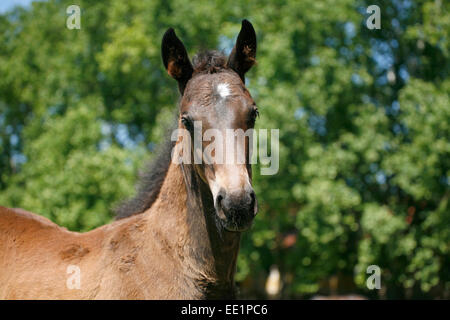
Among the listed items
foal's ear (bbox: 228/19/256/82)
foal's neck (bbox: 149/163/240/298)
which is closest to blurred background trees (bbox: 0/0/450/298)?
foal's ear (bbox: 228/19/256/82)

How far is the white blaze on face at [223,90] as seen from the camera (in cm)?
314

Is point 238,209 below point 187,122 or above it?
below

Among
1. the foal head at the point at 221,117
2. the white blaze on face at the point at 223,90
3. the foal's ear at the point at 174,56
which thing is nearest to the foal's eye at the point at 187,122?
the foal head at the point at 221,117

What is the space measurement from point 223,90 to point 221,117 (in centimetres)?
26

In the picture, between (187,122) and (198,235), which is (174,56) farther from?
(198,235)

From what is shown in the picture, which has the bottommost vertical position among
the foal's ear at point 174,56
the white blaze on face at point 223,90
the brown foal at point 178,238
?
the brown foal at point 178,238

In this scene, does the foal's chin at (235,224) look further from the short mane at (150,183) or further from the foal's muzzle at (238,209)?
the short mane at (150,183)

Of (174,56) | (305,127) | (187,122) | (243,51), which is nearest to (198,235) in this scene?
(187,122)

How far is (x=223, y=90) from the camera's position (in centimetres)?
317

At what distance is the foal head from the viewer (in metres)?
2.76

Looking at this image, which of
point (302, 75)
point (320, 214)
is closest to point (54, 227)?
point (320, 214)

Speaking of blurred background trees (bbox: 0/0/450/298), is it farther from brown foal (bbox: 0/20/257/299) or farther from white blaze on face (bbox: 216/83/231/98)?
white blaze on face (bbox: 216/83/231/98)

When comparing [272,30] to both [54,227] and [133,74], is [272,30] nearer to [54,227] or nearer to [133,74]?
[133,74]

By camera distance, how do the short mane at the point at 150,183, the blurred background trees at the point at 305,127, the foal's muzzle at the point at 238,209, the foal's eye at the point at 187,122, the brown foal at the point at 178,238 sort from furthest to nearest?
the blurred background trees at the point at 305,127, the short mane at the point at 150,183, the foal's eye at the point at 187,122, the brown foal at the point at 178,238, the foal's muzzle at the point at 238,209
